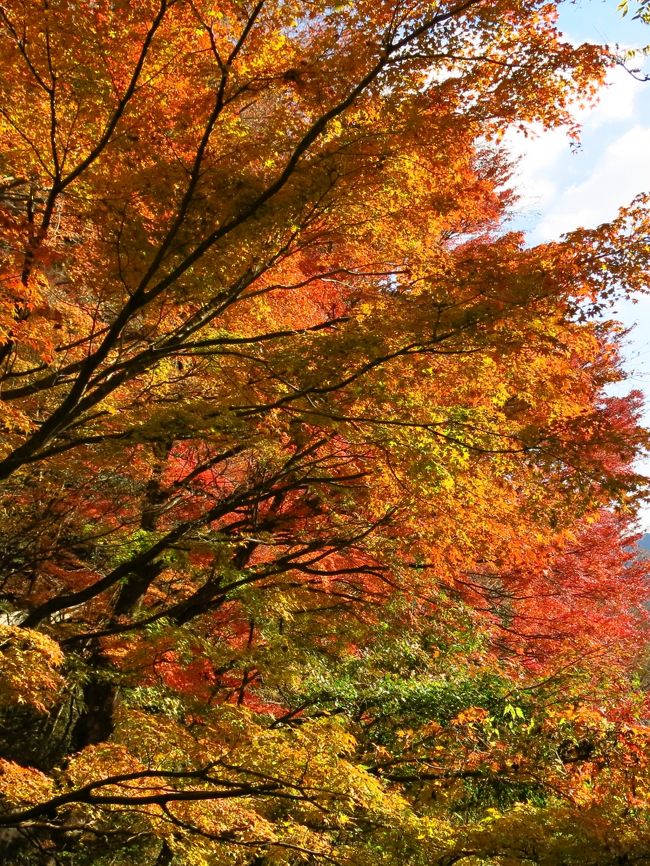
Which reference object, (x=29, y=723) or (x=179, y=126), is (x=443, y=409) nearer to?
(x=179, y=126)

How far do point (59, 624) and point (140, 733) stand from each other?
2.01m

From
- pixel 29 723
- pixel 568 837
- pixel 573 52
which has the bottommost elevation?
pixel 29 723

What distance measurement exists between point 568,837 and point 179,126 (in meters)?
5.94

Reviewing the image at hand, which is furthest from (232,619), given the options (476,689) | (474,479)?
(474,479)

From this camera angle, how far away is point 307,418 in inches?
189

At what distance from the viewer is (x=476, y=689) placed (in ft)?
21.3

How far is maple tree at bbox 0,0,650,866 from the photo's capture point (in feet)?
13.1

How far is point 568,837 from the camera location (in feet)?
13.9

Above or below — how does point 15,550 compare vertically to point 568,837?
above

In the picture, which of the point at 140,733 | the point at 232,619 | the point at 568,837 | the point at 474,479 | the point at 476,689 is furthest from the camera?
the point at 232,619

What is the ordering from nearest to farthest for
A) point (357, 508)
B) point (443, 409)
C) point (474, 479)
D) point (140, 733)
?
point (443, 409)
point (474, 479)
point (140, 733)
point (357, 508)

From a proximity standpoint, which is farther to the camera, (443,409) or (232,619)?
(232,619)

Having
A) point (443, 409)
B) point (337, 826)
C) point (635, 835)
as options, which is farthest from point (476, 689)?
point (443, 409)

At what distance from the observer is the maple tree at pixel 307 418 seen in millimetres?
3984
